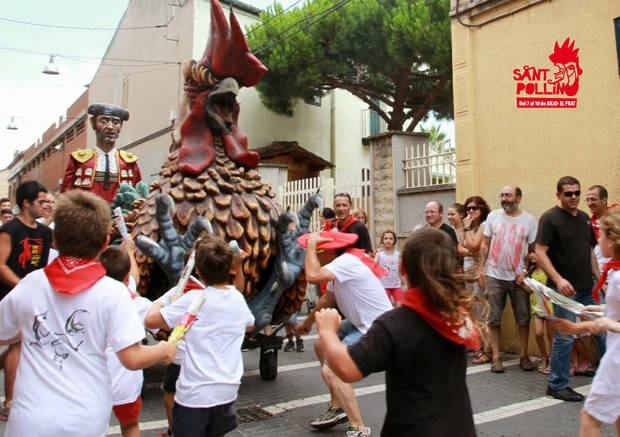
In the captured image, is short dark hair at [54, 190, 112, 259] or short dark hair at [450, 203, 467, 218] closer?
short dark hair at [54, 190, 112, 259]

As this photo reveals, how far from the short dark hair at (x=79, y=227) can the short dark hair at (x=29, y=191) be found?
6.72 feet

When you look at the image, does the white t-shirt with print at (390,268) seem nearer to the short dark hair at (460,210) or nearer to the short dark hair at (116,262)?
the short dark hair at (460,210)

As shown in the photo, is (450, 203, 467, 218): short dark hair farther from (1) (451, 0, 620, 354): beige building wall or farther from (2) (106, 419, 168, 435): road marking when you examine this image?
(2) (106, 419, 168, 435): road marking

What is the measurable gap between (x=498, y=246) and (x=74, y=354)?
4.51 metres

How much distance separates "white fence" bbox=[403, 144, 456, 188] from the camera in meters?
7.77

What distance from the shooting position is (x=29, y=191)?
363 cm

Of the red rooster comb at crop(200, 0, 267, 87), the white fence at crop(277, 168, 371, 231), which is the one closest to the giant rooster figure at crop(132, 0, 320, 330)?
the red rooster comb at crop(200, 0, 267, 87)

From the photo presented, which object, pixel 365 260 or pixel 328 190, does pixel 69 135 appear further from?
pixel 365 260

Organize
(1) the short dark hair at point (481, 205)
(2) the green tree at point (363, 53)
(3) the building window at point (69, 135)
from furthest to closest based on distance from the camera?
1. (3) the building window at point (69, 135)
2. (2) the green tree at point (363, 53)
3. (1) the short dark hair at point (481, 205)

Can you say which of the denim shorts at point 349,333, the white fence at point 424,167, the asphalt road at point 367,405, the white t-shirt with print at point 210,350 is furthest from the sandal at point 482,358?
the white t-shirt with print at point 210,350

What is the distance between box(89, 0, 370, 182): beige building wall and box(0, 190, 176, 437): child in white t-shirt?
1416 cm

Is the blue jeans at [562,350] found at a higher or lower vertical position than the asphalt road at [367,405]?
higher

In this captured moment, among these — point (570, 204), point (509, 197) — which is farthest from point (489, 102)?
point (570, 204)

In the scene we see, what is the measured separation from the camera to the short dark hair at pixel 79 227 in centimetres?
181
